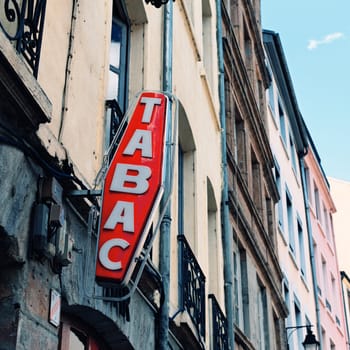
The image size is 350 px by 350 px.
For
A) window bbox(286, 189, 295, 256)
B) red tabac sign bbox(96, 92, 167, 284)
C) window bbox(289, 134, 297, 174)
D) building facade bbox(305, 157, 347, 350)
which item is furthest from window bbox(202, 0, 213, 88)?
building facade bbox(305, 157, 347, 350)

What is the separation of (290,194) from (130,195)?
54.4ft

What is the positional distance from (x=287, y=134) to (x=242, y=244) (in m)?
10.2

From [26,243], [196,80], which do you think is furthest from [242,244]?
[26,243]

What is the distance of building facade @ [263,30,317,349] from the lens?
19.1 metres

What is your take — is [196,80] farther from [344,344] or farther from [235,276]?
[344,344]

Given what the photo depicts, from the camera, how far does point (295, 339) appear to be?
18.5 metres

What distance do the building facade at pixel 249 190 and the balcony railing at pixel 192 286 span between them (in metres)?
2.04

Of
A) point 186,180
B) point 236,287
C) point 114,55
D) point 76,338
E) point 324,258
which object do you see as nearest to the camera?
point 76,338

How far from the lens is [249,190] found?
15289 millimetres

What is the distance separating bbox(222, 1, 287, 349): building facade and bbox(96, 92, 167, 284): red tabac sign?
574 centimetres

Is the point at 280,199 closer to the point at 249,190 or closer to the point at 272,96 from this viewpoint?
the point at 272,96

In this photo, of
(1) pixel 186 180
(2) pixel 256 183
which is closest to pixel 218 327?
(1) pixel 186 180

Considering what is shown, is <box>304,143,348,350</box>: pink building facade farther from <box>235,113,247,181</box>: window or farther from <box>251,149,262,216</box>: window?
<box>235,113,247,181</box>: window

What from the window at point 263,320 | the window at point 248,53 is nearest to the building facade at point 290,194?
the window at point 248,53
